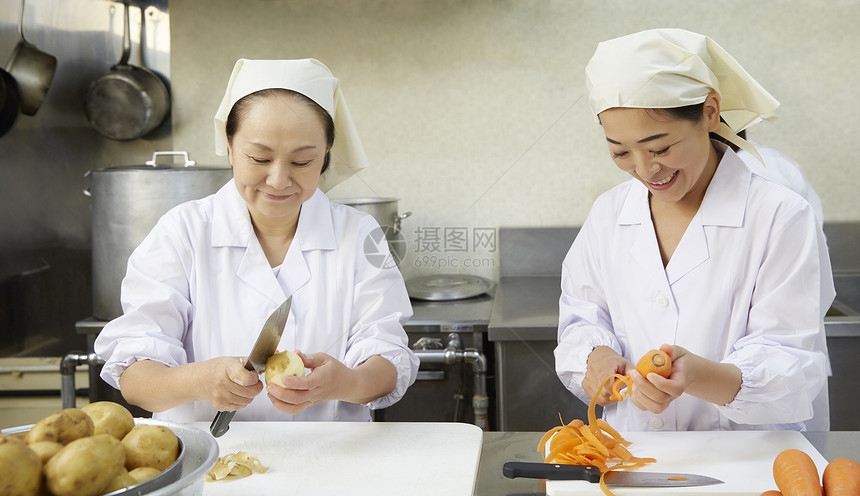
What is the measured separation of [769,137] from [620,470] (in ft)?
5.43

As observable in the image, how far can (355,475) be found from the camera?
95 cm

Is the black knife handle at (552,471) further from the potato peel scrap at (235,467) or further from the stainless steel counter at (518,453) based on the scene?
the potato peel scrap at (235,467)

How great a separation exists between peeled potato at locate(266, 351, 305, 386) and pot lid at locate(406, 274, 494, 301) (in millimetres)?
738

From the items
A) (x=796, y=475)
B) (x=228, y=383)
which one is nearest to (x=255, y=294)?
(x=228, y=383)

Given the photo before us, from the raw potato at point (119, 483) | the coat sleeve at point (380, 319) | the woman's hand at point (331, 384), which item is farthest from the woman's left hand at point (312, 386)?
the raw potato at point (119, 483)

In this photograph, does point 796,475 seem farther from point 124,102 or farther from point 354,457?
point 124,102

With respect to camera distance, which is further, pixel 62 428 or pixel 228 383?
pixel 228 383

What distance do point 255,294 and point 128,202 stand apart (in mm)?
937

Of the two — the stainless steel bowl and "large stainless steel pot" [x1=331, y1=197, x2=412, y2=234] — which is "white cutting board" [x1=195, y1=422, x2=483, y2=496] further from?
"large stainless steel pot" [x1=331, y1=197, x2=412, y2=234]

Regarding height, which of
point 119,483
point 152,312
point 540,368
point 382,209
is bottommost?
point 540,368

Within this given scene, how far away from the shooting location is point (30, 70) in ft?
7.30

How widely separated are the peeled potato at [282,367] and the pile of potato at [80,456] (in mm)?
237

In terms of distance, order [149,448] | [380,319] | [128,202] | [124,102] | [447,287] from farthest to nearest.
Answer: [124,102], [128,202], [447,287], [380,319], [149,448]

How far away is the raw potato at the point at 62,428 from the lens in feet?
2.35
